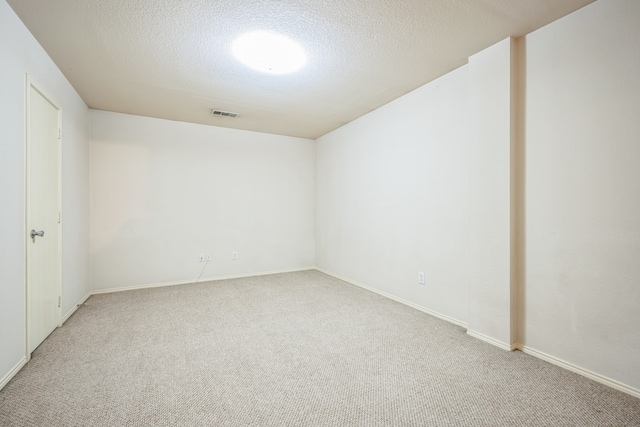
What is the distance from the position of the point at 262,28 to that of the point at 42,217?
7.55 ft

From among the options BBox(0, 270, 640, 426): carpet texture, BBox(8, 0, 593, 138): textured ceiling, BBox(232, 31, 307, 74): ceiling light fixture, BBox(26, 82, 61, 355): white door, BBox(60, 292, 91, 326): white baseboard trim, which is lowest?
BBox(0, 270, 640, 426): carpet texture

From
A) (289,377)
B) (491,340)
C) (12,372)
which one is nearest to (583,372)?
(491,340)

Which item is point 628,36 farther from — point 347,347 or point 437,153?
point 347,347

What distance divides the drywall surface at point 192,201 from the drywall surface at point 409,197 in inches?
34.6

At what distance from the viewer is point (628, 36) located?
174 centimetres

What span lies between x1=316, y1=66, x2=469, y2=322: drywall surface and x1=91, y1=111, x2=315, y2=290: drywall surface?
880 mm

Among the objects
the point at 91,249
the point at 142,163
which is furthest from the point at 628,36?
the point at 91,249

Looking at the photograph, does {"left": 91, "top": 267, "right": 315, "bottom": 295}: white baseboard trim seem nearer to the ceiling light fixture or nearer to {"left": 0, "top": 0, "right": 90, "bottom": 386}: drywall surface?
{"left": 0, "top": 0, "right": 90, "bottom": 386}: drywall surface

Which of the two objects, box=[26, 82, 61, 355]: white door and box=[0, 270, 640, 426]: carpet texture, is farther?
box=[26, 82, 61, 355]: white door

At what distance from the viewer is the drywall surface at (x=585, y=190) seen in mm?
1743

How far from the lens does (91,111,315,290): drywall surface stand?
12.9 ft

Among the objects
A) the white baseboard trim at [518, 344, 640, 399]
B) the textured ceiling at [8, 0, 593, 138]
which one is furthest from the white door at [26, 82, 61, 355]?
the white baseboard trim at [518, 344, 640, 399]

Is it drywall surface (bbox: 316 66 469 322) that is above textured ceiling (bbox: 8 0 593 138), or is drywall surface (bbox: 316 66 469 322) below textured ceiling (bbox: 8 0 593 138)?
below

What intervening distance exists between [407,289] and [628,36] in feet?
8.69
